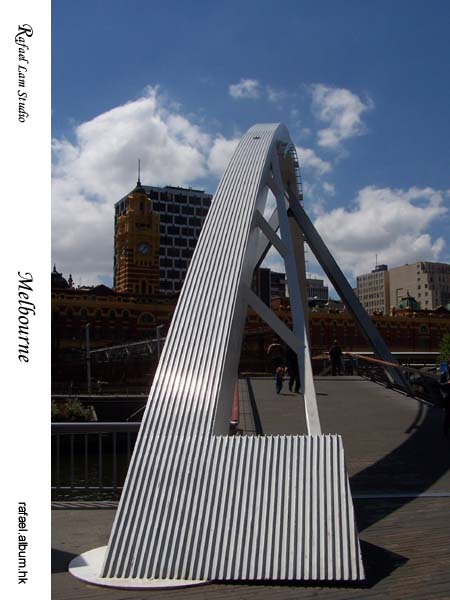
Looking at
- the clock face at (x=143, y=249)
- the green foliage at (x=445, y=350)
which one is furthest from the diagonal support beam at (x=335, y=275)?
the clock face at (x=143, y=249)

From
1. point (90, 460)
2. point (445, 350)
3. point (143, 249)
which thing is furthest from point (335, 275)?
point (143, 249)

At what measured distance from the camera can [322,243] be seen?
21453 mm

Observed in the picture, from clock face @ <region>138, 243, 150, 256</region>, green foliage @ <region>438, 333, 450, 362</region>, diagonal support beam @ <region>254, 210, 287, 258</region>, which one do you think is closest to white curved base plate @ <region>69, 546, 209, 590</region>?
diagonal support beam @ <region>254, 210, 287, 258</region>

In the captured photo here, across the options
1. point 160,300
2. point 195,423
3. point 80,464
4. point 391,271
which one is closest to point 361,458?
point 195,423

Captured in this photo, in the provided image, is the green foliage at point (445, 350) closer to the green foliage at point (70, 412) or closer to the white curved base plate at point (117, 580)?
the green foliage at point (70, 412)

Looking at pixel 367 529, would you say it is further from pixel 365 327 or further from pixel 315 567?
pixel 365 327

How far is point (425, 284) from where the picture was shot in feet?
407

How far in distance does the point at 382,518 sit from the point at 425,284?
122 meters

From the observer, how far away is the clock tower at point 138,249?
76269 mm

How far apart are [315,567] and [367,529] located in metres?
1.58

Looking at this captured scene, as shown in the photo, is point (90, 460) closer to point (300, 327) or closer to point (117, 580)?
point (300, 327)

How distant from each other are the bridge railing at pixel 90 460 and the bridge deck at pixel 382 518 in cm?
85

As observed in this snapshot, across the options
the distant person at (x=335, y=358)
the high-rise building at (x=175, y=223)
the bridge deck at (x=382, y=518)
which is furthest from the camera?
the high-rise building at (x=175, y=223)

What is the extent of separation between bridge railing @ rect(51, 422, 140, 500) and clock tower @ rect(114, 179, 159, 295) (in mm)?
54644
